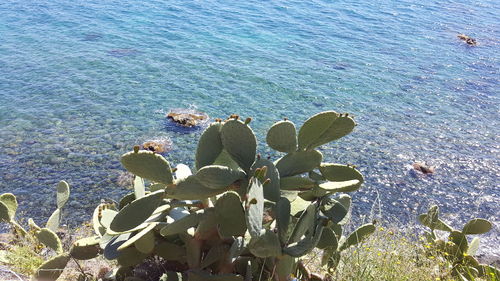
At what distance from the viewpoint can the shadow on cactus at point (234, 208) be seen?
3.43 m

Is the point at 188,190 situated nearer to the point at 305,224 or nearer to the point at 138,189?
the point at 138,189

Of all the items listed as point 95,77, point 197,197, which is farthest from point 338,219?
point 95,77

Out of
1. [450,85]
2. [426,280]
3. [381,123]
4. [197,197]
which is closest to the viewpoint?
[197,197]

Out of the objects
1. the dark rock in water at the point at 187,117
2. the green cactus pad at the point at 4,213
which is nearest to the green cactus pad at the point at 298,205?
the green cactus pad at the point at 4,213

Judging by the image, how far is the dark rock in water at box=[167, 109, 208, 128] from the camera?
11.8 m

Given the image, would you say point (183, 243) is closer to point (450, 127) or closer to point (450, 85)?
point (450, 127)

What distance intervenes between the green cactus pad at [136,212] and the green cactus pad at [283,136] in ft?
3.03

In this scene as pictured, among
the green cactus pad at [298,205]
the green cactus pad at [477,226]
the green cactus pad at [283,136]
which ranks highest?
the green cactus pad at [283,136]

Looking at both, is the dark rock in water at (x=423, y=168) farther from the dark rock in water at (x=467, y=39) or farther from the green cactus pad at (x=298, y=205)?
the dark rock in water at (x=467, y=39)

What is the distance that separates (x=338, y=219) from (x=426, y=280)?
1259mm

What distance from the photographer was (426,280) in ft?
15.0

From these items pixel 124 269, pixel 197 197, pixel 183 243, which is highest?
pixel 197 197

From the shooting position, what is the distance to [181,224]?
11.8ft

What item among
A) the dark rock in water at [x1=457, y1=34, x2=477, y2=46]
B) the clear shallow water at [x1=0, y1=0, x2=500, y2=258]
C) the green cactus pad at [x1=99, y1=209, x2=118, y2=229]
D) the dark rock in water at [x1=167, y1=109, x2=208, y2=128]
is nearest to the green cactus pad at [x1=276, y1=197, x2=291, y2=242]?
the green cactus pad at [x1=99, y1=209, x2=118, y2=229]
